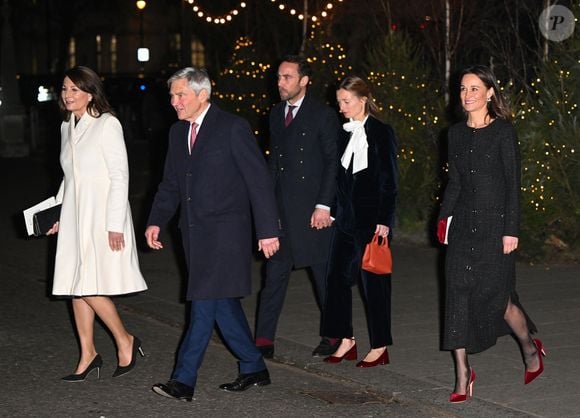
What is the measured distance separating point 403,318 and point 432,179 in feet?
15.4

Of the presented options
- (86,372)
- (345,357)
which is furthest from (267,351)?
(86,372)

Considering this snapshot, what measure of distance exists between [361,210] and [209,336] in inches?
49.6

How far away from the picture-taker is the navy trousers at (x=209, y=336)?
6609 mm

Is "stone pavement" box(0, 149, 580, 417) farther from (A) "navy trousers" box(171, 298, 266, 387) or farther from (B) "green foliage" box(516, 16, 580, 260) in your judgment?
(B) "green foliage" box(516, 16, 580, 260)

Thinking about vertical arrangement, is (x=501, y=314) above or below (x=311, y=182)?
below

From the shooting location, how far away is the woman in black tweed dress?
632cm

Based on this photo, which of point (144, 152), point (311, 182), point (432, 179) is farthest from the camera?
point (144, 152)

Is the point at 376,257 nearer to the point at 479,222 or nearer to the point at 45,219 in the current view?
the point at 479,222

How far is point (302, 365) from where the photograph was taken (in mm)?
7598

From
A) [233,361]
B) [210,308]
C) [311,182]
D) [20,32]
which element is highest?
[20,32]

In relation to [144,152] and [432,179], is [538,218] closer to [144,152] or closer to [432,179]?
[432,179]

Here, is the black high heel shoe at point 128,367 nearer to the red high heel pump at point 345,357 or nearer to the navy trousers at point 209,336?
the navy trousers at point 209,336

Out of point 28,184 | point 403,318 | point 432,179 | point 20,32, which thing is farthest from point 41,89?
point 403,318

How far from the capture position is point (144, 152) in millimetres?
32812
